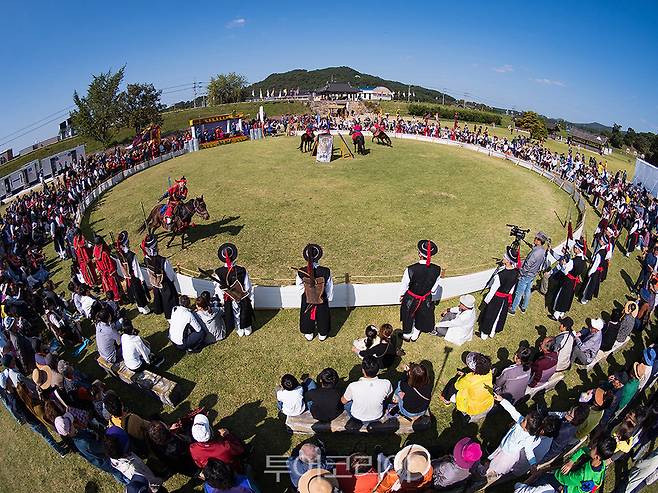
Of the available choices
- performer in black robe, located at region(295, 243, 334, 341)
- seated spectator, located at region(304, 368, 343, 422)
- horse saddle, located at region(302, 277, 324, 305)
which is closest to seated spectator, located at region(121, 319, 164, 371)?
performer in black robe, located at region(295, 243, 334, 341)

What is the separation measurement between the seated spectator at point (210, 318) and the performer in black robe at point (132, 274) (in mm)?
2096

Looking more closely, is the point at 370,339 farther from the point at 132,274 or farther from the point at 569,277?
the point at 132,274

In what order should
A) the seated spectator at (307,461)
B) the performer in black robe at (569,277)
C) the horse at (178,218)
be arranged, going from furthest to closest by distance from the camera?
1. the horse at (178,218)
2. the performer in black robe at (569,277)
3. the seated spectator at (307,461)

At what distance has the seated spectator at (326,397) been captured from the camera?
16.8 feet

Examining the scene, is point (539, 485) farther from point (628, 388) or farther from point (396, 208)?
point (396, 208)

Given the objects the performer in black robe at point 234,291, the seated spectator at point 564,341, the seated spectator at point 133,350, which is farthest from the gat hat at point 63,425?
the seated spectator at point 564,341

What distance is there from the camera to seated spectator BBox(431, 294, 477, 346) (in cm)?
723

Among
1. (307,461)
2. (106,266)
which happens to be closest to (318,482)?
(307,461)

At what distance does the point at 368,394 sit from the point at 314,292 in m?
2.62

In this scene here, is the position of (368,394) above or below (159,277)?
below

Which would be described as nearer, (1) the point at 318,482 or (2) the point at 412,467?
(1) the point at 318,482

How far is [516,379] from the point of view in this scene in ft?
18.4

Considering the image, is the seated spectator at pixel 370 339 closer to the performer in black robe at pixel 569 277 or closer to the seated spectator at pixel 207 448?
the seated spectator at pixel 207 448

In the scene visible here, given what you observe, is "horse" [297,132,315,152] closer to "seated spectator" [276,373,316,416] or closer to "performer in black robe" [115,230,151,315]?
"performer in black robe" [115,230,151,315]
